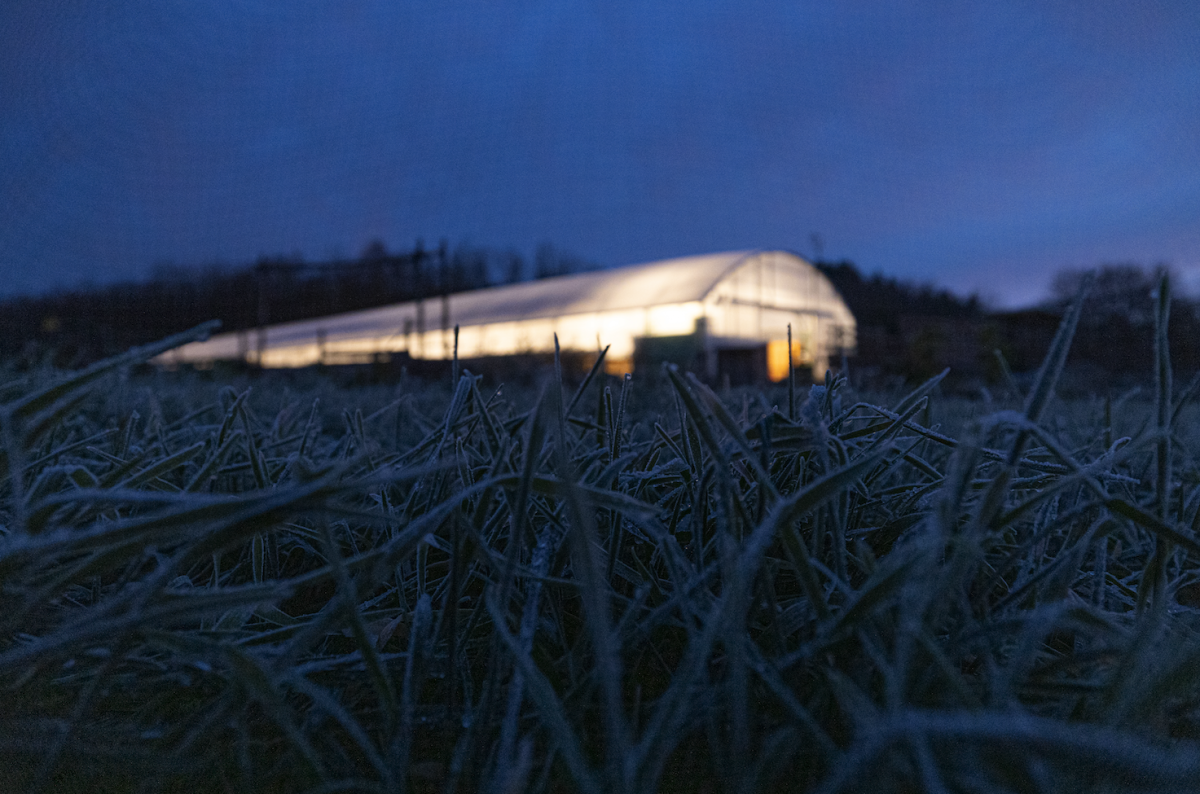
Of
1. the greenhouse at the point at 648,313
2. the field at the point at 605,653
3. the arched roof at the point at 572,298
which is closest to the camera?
the field at the point at 605,653

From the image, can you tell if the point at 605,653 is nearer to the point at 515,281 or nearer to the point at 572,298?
the point at 572,298

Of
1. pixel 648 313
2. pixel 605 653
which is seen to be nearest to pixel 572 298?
pixel 648 313

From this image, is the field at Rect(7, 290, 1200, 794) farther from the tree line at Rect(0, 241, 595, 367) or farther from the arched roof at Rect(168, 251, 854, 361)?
the arched roof at Rect(168, 251, 854, 361)

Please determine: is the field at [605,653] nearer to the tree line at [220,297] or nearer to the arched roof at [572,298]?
the tree line at [220,297]

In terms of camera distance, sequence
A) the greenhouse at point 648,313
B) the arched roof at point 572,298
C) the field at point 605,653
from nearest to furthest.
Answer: the field at point 605,653
the greenhouse at point 648,313
the arched roof at point 572,298

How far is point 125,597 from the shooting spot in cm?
33

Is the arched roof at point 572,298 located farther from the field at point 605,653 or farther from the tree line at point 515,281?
the field at point 605,653

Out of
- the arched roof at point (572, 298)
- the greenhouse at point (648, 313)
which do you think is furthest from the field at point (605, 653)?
the arched roof at point (572, 298)

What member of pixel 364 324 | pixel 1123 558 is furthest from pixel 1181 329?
→ pixel 364 324

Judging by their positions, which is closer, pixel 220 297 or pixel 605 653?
pixel 605 653

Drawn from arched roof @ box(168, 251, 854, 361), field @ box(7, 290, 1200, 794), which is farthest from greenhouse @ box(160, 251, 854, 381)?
field @ box(7, 290, 1200, 794)

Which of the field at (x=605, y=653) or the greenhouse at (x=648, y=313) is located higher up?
the greenhouse at (x=648, y=313)

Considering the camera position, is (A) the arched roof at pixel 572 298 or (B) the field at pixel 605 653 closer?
(B) the field at pixel 605 653

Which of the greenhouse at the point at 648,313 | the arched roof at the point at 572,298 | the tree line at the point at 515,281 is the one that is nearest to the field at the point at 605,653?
the tree line at the point at 515,281
